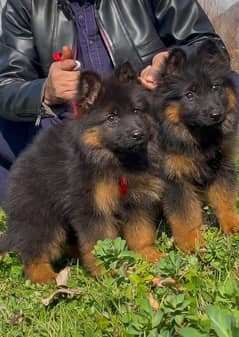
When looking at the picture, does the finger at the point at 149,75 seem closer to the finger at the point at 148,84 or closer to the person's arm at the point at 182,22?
the finger at the point at 148,84

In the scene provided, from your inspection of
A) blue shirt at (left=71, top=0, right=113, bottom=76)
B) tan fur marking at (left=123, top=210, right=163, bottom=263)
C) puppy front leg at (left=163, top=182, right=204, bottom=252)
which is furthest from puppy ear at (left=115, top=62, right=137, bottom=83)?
blue shirt at (left=71, top=0, right=113, bottom=76)

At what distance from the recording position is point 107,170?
3957mm

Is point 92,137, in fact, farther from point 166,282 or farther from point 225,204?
point 166,282

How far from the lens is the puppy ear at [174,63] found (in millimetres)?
4070

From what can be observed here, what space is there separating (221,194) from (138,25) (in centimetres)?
181

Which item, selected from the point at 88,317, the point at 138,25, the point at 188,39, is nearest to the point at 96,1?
the point at 138,25

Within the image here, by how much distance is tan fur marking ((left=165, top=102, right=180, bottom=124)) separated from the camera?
4145mm

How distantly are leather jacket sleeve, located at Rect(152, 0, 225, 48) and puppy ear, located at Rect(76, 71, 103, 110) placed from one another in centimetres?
162

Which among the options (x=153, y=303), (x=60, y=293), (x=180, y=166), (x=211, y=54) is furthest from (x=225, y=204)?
(x=153, y=303)

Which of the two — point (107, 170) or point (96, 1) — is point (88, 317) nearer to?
point (107, 170)

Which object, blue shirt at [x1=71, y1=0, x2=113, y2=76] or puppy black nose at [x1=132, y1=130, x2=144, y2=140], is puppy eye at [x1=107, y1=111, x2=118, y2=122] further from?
blue shirt at [x1=71, y1=0, x2=113, y2=76]

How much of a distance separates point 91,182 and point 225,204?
1.09m

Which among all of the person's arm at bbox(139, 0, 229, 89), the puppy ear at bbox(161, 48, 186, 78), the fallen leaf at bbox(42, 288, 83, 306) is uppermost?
the puppy ear at bbox(161, 48, 186, 78)

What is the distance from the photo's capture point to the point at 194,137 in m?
4.20
